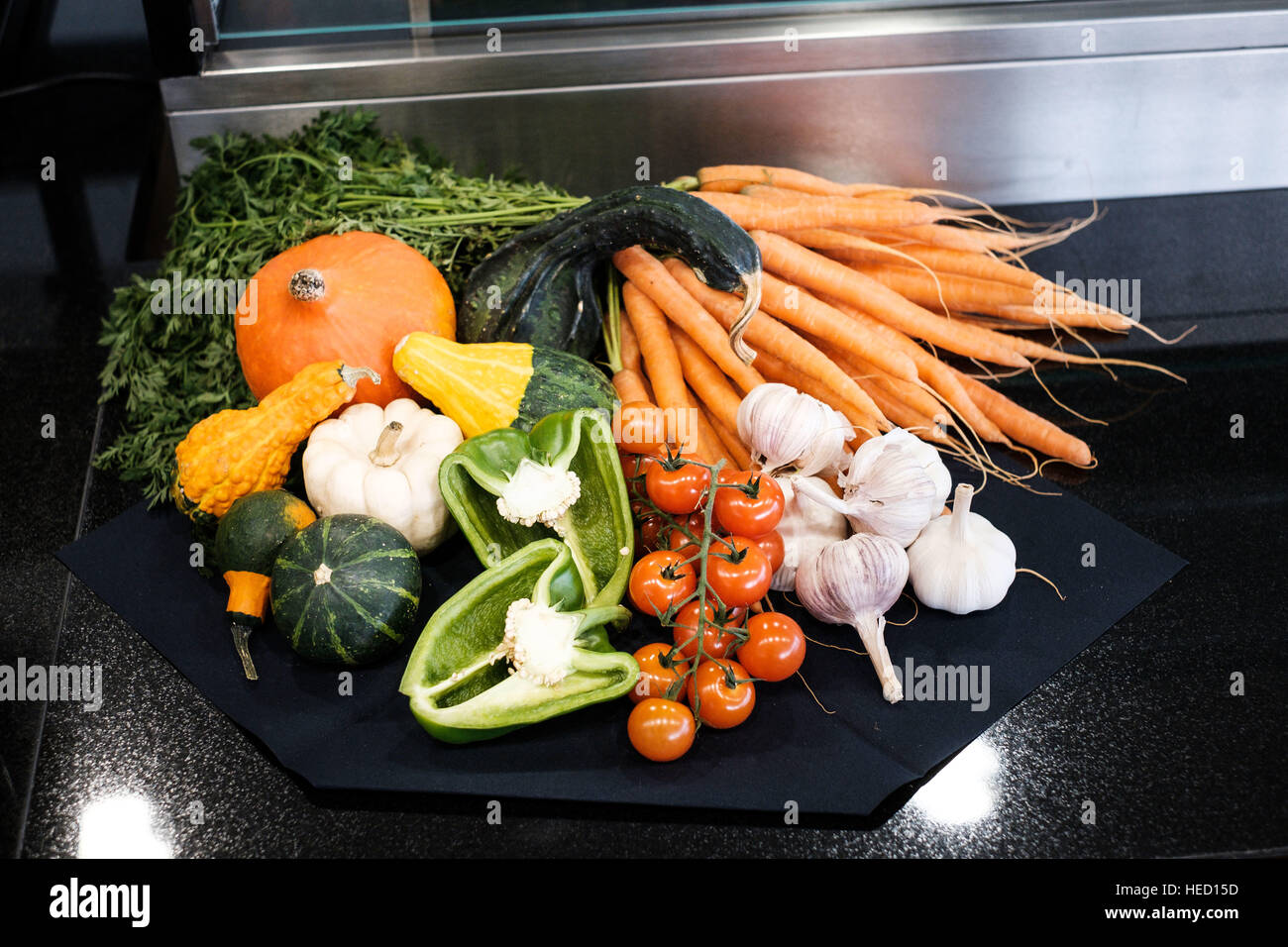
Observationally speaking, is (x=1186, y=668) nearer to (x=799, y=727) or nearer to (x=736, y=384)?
(x=799, y=727)

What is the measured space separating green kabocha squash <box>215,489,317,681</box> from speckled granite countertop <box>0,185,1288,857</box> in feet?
0.29

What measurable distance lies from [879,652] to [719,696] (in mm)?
184

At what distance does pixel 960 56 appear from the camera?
1.63 metres

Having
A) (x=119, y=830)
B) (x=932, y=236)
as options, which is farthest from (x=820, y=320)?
(x=119, y=830)

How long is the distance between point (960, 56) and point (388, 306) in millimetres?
977

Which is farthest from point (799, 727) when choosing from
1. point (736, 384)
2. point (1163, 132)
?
point (1163, 132)

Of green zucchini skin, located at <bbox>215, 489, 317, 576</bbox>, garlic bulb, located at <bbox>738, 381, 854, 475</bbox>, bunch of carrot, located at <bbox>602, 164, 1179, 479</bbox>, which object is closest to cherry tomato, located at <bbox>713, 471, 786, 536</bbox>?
garlic bulb, located at <bbox>738, 381, 854, 475</bbox>

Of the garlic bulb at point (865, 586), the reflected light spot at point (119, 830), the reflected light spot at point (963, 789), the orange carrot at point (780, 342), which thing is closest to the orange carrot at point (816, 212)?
the orange carrot at point (780, 342)

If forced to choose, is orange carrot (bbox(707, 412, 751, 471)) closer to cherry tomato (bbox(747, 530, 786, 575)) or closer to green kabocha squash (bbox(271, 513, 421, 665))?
cherry tomato (bbox(747, 530, 786, 575))

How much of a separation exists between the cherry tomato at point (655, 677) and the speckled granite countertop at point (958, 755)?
112 mm

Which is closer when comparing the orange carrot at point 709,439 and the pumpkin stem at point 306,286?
the pumpkin stem at point 306,286

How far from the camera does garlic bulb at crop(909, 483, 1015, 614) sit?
1097 mm

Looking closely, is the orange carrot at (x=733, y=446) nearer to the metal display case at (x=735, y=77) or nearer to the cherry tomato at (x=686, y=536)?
the cherry tomato at (x=686, y=536)

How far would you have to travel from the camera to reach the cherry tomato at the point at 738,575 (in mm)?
1015
